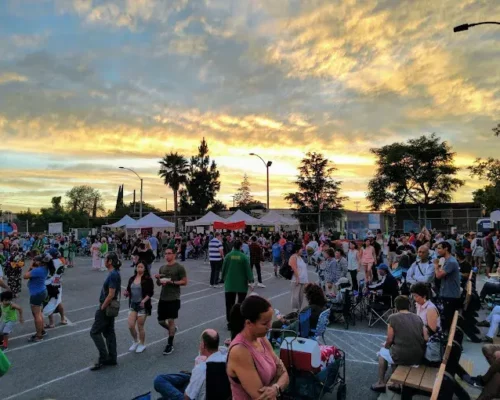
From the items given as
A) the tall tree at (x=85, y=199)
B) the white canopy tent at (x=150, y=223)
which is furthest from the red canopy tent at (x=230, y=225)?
the tall tree at (x=85, y=199)

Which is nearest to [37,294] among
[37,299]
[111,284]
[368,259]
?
[37,299]

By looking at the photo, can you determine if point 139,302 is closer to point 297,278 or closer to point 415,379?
point 297,278

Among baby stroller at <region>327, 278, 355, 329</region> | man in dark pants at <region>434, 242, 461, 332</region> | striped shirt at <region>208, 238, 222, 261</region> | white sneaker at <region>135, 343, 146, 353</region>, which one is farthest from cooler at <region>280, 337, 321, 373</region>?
striped shirt at <region>208, 238, 222, 261</region>

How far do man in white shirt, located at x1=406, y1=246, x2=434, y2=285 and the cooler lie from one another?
4.64 meters

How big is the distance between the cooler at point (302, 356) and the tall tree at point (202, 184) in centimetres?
5755

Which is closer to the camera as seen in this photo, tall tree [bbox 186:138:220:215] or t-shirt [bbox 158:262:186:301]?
t-shirt [bbox 158:262:186:301]

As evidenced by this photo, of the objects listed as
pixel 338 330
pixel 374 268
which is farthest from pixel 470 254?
pixel 338 330

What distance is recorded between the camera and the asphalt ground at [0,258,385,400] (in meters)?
5.11

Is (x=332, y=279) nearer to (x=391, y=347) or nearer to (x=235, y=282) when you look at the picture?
(x=235, y=282)

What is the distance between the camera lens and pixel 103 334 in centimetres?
600

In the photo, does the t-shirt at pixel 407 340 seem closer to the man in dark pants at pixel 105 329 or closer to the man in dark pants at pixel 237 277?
the man in dark pants at pixel 237 277

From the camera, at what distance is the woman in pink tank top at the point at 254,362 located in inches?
93.2

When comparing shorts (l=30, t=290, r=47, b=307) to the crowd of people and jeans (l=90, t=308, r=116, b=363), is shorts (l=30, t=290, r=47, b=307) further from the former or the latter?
jeans (l=90, t=308, r=116, b=363)

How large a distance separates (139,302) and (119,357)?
0.93 meters
